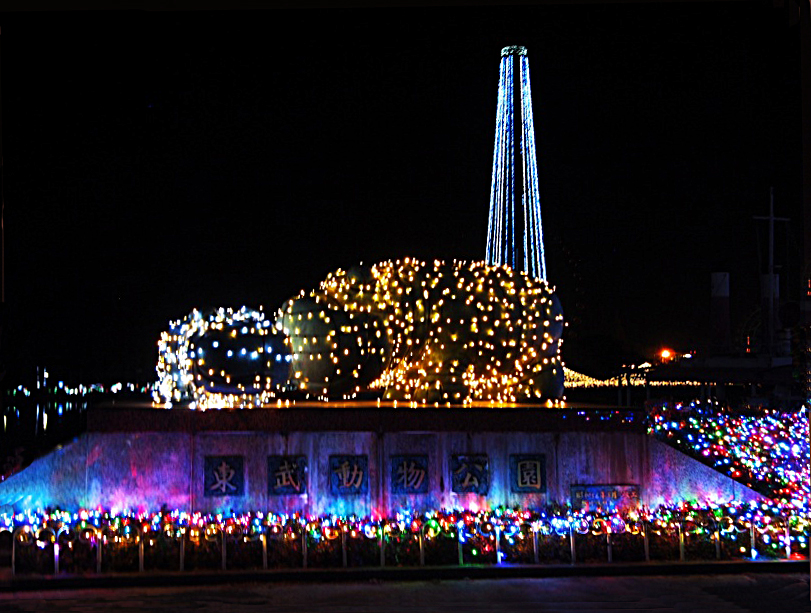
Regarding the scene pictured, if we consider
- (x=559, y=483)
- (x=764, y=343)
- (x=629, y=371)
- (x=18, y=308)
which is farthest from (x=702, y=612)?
(x=764, y=343)

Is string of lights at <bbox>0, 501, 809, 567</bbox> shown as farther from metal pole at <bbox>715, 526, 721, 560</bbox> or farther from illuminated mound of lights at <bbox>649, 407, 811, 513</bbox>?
illuminated mound of lights at <bbox>649, 407, 811, 513</bbox>

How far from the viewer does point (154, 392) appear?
13789mm

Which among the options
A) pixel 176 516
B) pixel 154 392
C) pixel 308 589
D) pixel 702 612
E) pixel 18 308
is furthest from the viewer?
pixel 18 308

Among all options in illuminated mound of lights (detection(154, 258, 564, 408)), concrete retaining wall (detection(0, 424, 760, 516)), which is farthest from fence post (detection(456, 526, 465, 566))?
illuminated mound of lights (detection(154, 258, 564, 408))

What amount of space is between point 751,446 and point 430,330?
4.27 meters

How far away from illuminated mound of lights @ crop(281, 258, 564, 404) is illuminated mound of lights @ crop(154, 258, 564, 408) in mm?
13

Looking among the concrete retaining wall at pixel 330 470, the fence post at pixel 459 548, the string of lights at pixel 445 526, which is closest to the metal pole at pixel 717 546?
the string of lights at pixel 445 526

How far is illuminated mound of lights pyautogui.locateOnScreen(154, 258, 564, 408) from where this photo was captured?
1367cm

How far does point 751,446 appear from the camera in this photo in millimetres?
13406

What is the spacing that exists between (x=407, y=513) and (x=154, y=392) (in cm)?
373

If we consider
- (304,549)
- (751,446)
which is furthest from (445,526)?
(751,446)

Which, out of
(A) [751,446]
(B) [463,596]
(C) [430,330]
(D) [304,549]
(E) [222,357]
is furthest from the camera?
(C) [430,330]

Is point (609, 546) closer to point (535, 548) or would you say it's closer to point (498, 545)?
point (535, 548)

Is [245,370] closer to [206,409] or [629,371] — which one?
[206,409]
